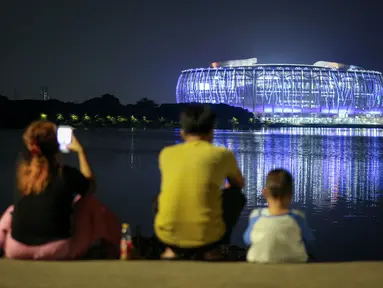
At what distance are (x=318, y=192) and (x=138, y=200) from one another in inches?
150

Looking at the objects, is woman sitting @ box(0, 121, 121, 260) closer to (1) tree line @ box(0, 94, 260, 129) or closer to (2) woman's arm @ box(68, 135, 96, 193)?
(2) woman's arm @ box(68, 135, 96, 193)

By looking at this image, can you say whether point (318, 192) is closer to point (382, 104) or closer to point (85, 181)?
point (85, 181)

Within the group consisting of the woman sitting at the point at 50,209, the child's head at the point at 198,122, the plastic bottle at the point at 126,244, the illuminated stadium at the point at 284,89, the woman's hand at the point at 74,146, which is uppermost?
the illuminated stadium at the point at 284,89

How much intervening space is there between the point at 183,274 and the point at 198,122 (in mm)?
964

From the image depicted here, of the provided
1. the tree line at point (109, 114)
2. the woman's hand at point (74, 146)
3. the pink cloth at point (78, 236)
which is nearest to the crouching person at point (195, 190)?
the pink cloth at point (78, 236)

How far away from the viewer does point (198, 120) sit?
180 inches

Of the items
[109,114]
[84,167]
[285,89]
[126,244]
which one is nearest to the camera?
[84,167]

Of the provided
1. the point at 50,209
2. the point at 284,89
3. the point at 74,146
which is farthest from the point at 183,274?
the point at 284,89

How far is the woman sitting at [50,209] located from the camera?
4434 millimetres

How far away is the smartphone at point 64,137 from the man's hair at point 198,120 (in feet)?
2.50

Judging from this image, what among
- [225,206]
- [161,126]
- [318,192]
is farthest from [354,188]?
[161,126]

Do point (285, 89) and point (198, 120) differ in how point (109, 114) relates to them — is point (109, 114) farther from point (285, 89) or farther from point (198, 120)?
point (198, 120)

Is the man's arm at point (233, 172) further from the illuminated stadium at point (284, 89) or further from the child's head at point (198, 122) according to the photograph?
→ the illuminated stadium at point (284, 89)

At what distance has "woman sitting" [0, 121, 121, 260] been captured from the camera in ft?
14.5
